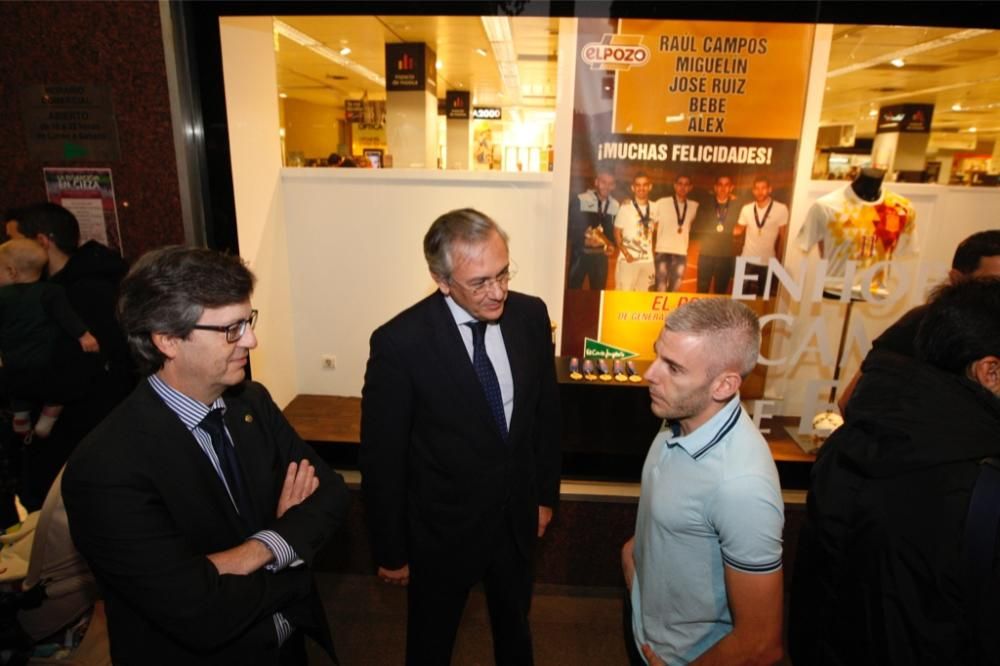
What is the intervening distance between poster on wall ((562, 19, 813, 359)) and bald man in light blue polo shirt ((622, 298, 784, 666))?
70.5 inches

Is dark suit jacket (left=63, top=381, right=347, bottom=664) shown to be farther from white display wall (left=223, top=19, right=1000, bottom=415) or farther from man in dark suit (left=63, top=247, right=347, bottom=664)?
white display wall (left=223, top=19, right=1000, bottom=415)

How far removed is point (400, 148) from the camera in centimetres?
761

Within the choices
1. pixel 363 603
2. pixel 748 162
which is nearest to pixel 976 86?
pixel 748 162

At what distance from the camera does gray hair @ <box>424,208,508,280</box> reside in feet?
5.42

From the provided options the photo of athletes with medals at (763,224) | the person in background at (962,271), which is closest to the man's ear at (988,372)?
the person in background at (962,271)

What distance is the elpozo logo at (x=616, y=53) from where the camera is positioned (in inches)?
118

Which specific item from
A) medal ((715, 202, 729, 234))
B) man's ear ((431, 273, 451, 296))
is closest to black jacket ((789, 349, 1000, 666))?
man's ear ((431, 273, 451, 296))

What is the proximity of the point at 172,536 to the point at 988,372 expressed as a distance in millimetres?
1859

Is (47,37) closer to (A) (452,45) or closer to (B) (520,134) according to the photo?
(A) (452,45)

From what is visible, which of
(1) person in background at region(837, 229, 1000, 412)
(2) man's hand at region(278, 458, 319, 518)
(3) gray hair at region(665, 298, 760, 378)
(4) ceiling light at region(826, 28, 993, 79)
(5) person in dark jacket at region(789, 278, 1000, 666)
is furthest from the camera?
(4) ceiling light at region(826, 28, 993, 79)

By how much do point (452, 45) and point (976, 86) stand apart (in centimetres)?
627

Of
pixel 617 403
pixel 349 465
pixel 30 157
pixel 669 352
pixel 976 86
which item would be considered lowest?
pixel 349 465

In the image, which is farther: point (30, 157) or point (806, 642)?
point (30, 157)

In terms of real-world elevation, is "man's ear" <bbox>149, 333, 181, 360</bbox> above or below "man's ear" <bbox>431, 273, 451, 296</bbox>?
below
